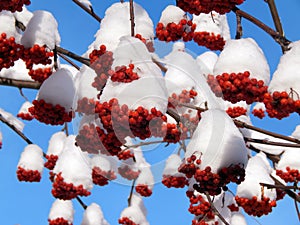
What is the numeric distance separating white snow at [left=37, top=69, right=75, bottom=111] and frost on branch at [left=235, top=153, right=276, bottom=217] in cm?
185

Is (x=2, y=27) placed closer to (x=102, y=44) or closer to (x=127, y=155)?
(x=102, y=44)

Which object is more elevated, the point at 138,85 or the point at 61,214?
the point at 61,214

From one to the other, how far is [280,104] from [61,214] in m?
4.86

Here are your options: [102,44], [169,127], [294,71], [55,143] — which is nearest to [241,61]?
[294,71]

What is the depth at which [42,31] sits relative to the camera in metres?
3.33

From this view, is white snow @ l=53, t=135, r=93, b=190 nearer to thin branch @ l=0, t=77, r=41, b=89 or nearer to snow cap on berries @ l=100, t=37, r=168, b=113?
thin branch @ l=0, t=77, r=41, b=89

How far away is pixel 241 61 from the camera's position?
8.18 feet

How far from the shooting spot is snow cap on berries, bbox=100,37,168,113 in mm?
2078

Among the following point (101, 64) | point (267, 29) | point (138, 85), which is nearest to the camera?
point (138, 85)

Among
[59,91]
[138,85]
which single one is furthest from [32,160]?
[138,85]

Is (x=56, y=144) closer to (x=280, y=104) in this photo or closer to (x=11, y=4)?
(x=11, y=4)

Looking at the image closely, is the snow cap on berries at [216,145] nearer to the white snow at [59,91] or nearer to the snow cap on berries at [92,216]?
the white snow at [59,91]

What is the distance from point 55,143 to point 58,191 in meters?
2.16

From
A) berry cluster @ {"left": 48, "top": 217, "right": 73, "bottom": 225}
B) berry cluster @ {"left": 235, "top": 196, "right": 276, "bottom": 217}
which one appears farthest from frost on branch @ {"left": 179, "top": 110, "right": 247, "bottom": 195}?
berry cluster @ {"left": 48, "top": 217, "right": 73, "bottom": 225}
